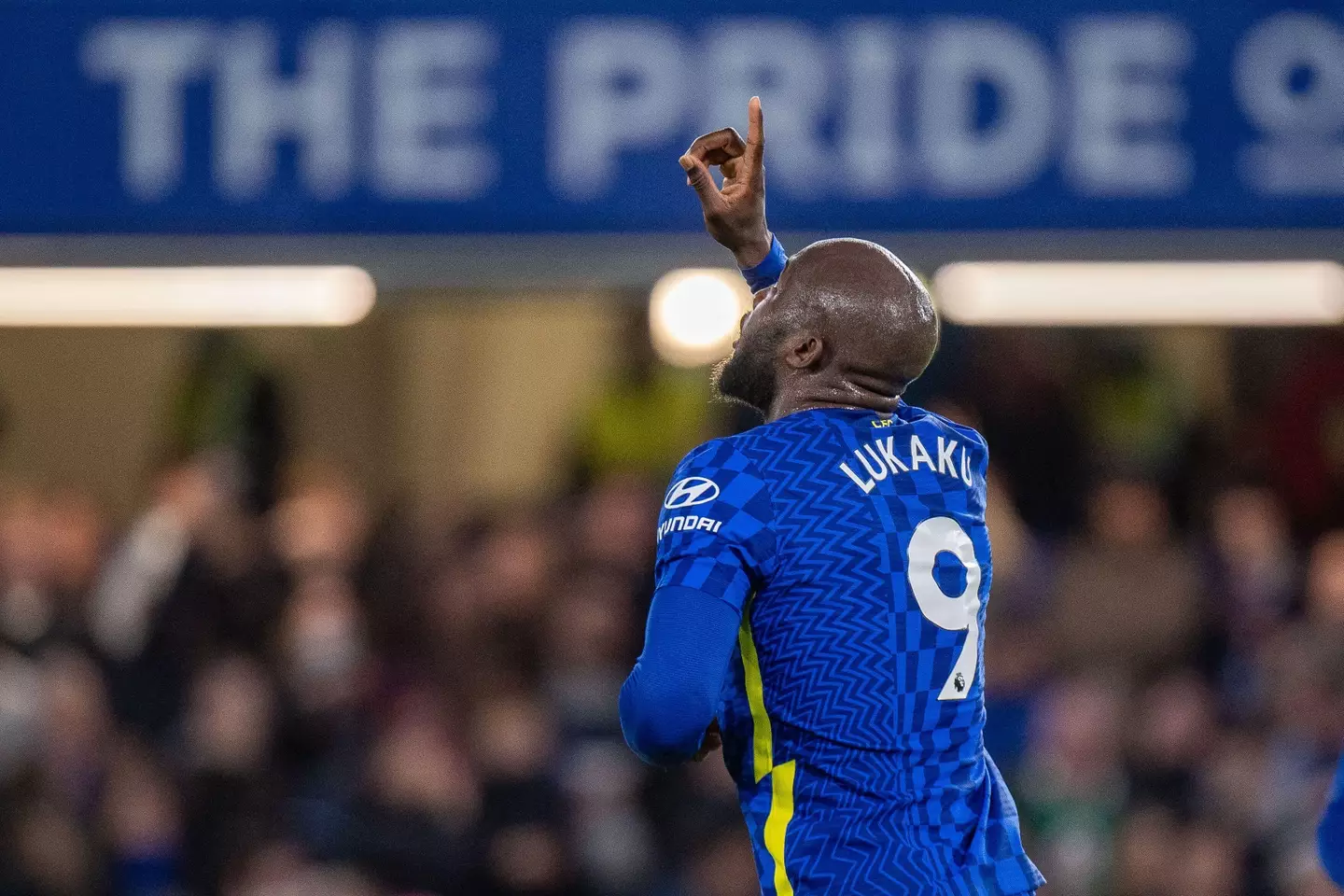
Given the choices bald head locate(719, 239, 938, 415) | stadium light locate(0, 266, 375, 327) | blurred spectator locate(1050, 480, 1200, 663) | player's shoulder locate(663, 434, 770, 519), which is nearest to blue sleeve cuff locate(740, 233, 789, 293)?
bald head locate(719, 239, 938, 415)

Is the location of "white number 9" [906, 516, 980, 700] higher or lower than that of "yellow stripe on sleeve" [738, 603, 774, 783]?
higher

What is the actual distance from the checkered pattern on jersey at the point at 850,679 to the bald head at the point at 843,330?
4.3 inches

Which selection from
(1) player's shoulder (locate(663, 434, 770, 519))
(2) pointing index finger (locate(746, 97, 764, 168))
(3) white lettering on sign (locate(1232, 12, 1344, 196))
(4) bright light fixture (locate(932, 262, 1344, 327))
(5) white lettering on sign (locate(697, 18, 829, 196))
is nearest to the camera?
(1) player's shoulder (locate(663, 434, 770, 519))

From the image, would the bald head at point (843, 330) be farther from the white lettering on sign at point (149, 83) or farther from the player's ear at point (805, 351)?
the white lettering on sign at point (149, 83)

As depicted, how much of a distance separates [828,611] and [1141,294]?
5.10 m

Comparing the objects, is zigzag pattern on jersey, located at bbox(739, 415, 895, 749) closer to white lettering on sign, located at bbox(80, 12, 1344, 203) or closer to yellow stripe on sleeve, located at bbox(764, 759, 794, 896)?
yellow stripe on sleeve, located at bbox(764, 759, 794, 896)

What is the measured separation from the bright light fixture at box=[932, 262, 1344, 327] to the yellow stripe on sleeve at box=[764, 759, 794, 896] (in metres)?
4.64

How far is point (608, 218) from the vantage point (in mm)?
6461

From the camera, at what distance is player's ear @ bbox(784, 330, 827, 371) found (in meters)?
2.71

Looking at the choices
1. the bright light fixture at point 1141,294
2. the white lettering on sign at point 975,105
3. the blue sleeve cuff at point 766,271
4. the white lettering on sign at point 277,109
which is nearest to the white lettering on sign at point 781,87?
the white lettering on sign at point 975,105

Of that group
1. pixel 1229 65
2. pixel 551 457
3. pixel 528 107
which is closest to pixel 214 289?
pixel 528 107

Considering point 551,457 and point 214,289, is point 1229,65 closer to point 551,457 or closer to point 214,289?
point 214,289

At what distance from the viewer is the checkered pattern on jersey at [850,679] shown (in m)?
2.54

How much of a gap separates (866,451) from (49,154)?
4510mm
